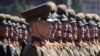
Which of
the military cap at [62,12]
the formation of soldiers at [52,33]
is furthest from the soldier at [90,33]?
the military cap at [62,12]

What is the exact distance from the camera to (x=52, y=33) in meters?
7.99

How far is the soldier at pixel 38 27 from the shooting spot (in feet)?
22.0

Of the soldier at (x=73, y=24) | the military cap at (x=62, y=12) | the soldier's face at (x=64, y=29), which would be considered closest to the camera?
the military cap at (x=62, y=12)

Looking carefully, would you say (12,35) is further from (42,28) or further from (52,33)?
(42,28)

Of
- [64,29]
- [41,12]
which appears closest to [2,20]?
[64,29]

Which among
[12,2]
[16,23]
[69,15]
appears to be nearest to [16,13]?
[12,2]

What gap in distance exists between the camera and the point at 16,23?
12.6 metres

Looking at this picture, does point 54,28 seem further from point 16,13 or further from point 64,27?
point 16,13

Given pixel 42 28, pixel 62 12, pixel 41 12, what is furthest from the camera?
pixel 62 12

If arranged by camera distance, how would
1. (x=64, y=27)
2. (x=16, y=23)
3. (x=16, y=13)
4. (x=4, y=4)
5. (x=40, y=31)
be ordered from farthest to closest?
(x=4, y=4)
(x=16, y=13)
(x=16, y=23)
(x=64, y=27)
(x=40, y=31)

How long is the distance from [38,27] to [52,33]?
1.28 meters

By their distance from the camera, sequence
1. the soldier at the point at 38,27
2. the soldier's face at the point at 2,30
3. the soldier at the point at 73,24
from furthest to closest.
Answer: the soldier's face at the point at 2,30 → the soldier at the point at 73,24 → the soldier at the point at 38,27

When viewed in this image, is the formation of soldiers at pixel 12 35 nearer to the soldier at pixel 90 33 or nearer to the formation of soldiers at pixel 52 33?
the formation of soldiers at pixel 52 33

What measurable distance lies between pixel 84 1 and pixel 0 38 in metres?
33.2
